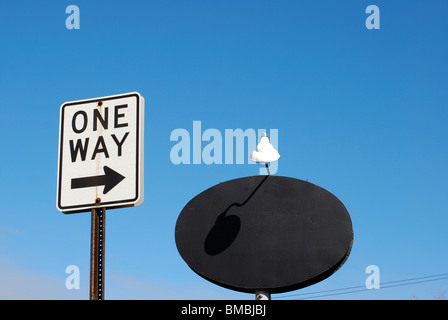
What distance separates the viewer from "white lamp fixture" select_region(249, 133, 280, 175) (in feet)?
23.5

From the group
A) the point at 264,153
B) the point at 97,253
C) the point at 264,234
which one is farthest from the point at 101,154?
the point at 264,234

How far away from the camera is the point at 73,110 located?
225 inches

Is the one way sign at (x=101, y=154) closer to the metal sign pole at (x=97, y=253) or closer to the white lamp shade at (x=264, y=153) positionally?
the metal sign pole at (x=97, y=253)

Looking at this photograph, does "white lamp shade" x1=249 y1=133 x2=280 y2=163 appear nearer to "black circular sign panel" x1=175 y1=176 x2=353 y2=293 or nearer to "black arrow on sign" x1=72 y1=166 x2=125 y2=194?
"black circular sign panel" x1=175 y1=176 x2=353 y2=293

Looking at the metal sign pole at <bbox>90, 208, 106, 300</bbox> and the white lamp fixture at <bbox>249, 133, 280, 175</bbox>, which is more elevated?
the white lamp fixture at <bbox>249, 133, 280, 175</bbox>

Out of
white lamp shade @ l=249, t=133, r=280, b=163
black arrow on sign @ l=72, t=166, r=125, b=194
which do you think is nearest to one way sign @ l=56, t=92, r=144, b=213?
black arrow on sign @ l=72, t=166, r=125, b=194

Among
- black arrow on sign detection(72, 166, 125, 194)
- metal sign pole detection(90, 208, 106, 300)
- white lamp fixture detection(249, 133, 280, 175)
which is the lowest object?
metal sign pole detection(90, 208, 106, 300)

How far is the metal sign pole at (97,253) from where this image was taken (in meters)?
5.05

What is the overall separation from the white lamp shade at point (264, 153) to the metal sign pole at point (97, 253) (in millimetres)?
2490

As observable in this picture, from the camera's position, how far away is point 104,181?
5.31m

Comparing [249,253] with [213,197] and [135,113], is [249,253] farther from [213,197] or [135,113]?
[135,113]
